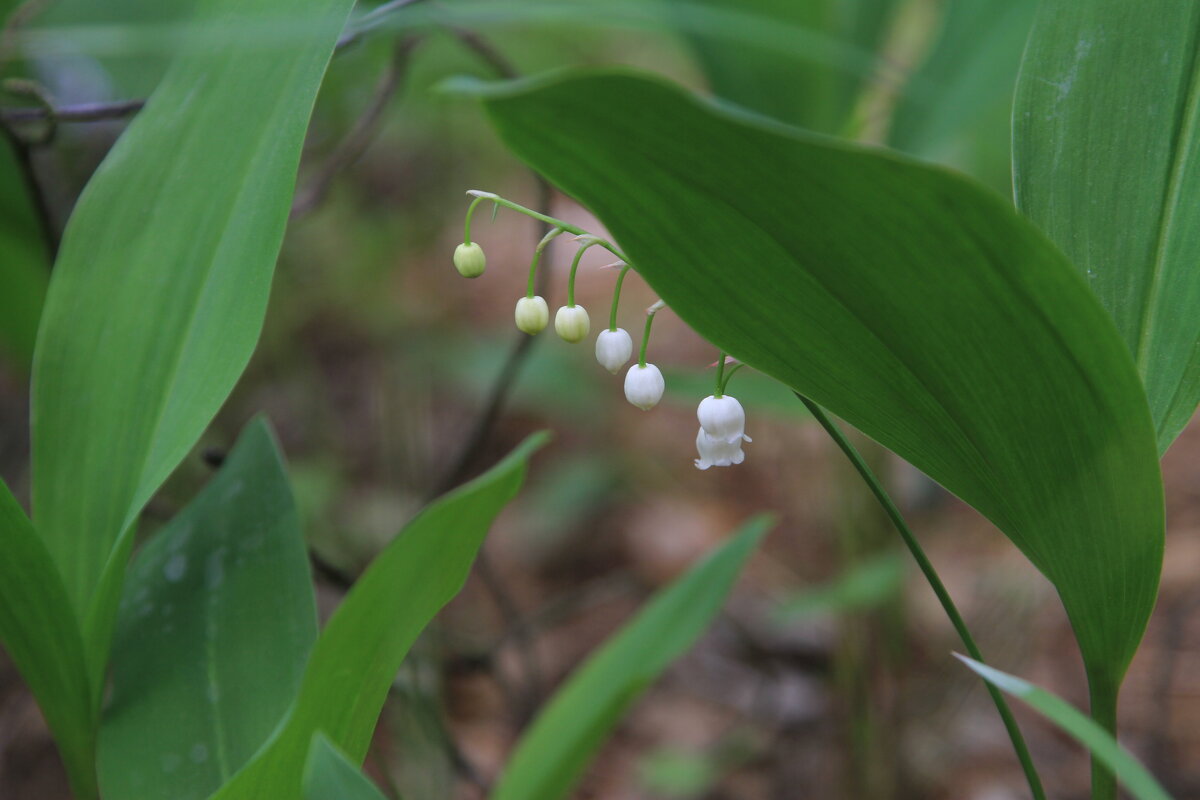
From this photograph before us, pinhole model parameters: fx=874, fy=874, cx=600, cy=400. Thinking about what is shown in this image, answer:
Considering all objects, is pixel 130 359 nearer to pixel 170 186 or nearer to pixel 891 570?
pixel 170 186

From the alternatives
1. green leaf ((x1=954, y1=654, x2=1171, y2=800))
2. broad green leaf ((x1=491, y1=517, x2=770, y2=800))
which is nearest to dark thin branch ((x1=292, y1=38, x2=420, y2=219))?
broad green leaf ((x1=491, y1=517, x2=770, y2=800))

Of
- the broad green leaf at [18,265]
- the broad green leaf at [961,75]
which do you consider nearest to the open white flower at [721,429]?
the broad green leaf at [961,75]

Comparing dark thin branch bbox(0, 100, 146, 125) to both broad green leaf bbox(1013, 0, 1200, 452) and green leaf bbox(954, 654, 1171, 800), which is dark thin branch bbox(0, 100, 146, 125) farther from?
green leaf bbox(954, 654, 1171, 800)

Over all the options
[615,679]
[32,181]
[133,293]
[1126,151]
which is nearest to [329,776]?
[615,679]

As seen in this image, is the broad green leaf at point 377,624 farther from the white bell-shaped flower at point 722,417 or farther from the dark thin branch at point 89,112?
the dark thin branch at point 89,112

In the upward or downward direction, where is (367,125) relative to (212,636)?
upward

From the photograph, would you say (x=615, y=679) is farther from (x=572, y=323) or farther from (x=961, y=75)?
(x=961, y=75)

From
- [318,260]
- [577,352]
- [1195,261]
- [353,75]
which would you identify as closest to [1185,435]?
[577,352]

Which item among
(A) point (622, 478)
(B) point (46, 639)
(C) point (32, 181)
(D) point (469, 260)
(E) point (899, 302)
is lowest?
(A) point (622, 478)
